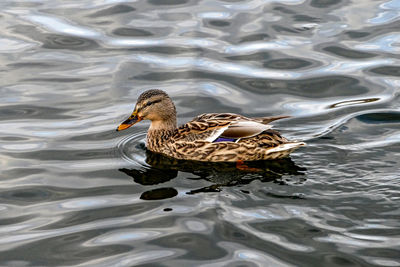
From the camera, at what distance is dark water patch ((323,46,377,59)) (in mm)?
14125

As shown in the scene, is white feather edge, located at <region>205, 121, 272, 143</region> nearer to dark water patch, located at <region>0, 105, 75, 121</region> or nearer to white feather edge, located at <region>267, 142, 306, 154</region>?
white feather edge, located at <region>267, 142, 306, 154</region>

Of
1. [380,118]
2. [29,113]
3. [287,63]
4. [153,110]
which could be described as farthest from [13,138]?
[380,118]

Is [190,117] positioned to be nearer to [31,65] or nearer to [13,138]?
[13,138]

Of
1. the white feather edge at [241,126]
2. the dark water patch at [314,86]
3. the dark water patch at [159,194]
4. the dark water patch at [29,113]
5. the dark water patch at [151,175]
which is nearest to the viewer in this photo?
the dark water patch at [159,194]

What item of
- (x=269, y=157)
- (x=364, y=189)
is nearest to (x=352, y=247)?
(x=364, y=189)

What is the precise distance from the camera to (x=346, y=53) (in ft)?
46.7

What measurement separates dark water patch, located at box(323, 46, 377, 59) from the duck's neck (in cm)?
459

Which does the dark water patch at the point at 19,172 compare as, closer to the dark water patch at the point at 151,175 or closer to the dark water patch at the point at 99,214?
the dark water patch at the point at 151,175

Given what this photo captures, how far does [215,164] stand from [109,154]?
58.3 inches

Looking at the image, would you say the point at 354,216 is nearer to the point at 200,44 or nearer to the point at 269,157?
the point at 269,157

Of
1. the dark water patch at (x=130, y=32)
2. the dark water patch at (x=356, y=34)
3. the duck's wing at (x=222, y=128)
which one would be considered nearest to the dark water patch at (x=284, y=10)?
the dark water patch at (x=356, y=34)

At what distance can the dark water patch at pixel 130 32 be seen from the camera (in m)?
15.2

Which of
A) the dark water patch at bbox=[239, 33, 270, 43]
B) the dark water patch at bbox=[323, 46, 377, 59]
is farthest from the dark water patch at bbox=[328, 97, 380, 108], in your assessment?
the dark water patch at bbox=[239, 33, 270, 43]

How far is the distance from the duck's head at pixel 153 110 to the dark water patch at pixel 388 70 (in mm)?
4401
